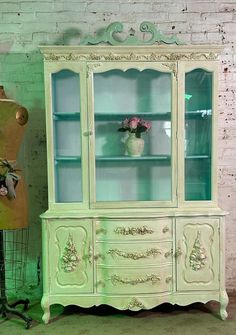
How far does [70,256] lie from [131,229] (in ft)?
1.49

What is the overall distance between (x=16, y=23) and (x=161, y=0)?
3.84 feet

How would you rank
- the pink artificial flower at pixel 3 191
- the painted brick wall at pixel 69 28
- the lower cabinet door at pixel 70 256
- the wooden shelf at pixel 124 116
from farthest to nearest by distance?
the painted brick wall at pixel 69 28 < the wooden shelf at pixel 124 116 < the lower cabinet door at pixel 70 256 < the pink artificial flower at pixel 3 191

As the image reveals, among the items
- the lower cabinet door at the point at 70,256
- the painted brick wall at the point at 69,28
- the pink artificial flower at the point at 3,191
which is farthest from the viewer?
the painted brick wall at the point at 69,28

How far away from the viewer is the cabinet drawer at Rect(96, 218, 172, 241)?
2.69 meters

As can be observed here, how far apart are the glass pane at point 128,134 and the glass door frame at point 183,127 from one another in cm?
9

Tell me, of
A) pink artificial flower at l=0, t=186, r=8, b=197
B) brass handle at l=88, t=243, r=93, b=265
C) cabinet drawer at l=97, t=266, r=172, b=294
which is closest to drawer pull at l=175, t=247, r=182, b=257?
cabinet drawer at l=97, t=266, r=172, b=294

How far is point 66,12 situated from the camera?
317cm

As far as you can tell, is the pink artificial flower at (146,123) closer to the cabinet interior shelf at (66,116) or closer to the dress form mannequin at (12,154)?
the cabinet interior shelf at (66,116)

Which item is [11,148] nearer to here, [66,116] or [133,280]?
[66,116]

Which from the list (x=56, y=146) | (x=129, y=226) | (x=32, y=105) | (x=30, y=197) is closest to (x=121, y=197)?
(x=129, y=226)

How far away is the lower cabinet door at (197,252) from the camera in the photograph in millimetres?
2721

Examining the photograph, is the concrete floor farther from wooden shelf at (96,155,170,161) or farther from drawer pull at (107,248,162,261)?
wooden shelf at (96,155,170,161)

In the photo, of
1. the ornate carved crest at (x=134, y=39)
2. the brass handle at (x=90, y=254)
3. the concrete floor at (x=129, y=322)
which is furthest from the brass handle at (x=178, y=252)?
the ornate carved crest at (x=134, y=39)

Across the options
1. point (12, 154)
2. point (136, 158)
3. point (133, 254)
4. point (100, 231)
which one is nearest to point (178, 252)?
point (133, 254)
